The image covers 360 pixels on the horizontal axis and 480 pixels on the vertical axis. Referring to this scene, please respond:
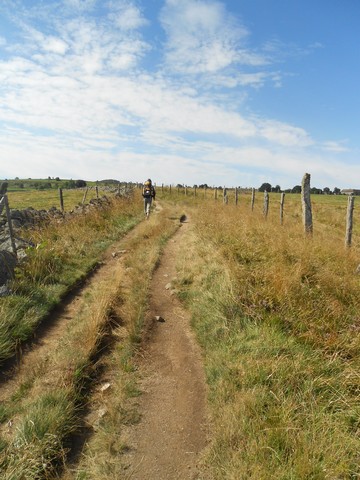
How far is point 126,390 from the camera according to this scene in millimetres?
4242

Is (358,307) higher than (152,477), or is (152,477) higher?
(358,307)

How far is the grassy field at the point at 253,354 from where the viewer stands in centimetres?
300

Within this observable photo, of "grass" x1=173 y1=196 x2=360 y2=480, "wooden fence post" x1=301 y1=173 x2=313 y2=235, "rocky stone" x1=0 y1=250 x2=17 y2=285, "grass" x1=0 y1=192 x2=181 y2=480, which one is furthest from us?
"wooden fence post" x1=301 y1=173 x2=313 y2=235

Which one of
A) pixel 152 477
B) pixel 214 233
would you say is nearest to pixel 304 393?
pixel 152 477

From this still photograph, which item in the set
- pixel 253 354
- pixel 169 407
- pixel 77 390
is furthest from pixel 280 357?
pixel 77 390

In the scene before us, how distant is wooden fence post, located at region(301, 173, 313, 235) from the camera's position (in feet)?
33.1

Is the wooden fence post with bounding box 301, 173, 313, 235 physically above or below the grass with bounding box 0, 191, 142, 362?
above

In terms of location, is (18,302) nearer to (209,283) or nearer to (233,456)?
(209,283)

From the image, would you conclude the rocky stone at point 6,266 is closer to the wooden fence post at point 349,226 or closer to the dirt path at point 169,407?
the dirt path at point 169,407

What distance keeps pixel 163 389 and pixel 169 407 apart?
13.8 inches

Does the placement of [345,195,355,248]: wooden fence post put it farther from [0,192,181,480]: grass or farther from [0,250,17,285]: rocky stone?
[0,250,17,285]: rocky stone

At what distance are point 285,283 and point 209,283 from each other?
188 centimetres

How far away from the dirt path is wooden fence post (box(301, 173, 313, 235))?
5.77 metres

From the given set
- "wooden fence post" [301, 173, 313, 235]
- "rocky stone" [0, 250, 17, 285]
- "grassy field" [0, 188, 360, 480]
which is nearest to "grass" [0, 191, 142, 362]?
"grassy field" [0, 188, 360, 480]
